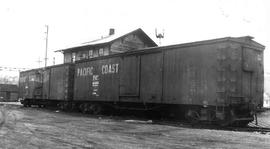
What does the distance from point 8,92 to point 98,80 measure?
48.6 metres

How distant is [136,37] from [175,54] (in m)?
20.2

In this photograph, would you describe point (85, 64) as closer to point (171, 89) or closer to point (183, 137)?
point (171, 89)

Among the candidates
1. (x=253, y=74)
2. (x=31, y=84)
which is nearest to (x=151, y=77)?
(x=253, y=74)

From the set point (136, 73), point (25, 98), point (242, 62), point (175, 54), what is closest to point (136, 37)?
point (25, 98)

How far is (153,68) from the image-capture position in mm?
16359

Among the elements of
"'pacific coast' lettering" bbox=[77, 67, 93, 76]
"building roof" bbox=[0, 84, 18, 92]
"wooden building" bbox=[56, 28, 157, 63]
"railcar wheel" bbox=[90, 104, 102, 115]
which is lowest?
"railcar wheel" bbox=[90, 104, 102, 115]

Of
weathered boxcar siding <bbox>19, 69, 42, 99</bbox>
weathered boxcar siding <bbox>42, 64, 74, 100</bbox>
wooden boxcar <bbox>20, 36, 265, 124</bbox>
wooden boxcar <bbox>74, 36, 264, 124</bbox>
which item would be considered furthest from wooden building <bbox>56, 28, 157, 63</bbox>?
wooden boxcar <bbox>74, 36, 264, 124</bbox>

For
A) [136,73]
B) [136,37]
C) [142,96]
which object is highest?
[136,37]

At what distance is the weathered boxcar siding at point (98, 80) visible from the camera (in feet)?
62.2

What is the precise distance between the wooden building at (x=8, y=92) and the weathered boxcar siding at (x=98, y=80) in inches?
1757

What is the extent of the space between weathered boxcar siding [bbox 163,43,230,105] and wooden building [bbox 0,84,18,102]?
5366 cm

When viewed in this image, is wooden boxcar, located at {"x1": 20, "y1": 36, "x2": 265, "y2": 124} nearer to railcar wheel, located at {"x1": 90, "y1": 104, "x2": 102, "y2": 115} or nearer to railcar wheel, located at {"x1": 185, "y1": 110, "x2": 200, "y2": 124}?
railcar wheel, located at {"x1": 185, "y1": 110, "x2": 200, "y2": 124}

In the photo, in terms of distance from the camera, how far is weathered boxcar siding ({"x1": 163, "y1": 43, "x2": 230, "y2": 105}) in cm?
1338

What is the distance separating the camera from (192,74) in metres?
14.3
